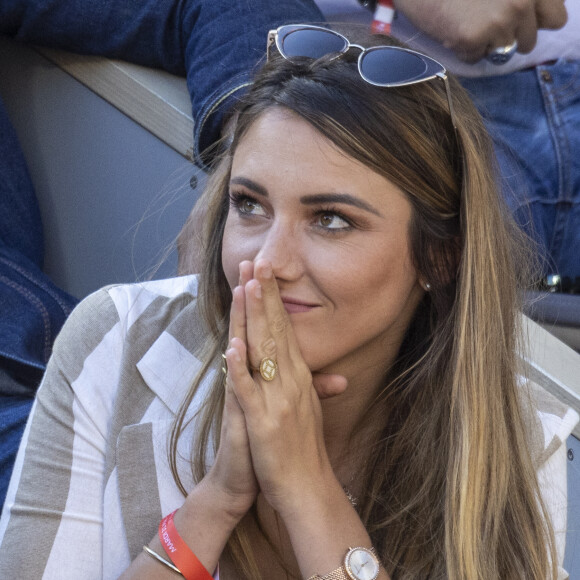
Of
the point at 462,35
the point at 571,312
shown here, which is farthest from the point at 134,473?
the point at 462,35

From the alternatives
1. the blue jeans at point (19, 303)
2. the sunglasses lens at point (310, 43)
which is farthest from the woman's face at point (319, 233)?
the blue jeans at point (19, 303)

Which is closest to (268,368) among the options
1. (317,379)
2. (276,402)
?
(276,402)

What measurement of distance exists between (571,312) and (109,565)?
3.96 ft

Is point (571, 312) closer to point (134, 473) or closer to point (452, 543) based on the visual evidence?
point (452, 543)

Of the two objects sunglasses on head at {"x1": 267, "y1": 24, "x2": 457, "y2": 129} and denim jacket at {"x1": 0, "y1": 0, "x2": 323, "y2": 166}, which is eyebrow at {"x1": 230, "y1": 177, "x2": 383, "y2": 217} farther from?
denim jacket at {"x1": 0, "y1": 0, "x2": 323, "y2": 166}

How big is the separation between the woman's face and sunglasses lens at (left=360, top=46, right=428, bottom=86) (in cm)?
15

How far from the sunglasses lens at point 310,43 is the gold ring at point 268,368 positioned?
0.61 metres

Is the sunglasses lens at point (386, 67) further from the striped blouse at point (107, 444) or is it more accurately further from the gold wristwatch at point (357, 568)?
the gold wristwatch at point (357, 568)

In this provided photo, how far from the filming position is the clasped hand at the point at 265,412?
1512 mm

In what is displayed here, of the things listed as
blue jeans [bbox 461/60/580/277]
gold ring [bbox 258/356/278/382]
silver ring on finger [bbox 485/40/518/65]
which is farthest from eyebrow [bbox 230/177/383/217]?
silver ring on finger [bbox 485/40/518/65]

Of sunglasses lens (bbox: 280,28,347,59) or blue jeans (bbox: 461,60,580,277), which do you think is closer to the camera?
sunglasses lens (bbox: 280,28,347,59)

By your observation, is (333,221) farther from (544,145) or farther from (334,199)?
(544,145)

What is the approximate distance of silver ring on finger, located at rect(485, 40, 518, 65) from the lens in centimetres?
227

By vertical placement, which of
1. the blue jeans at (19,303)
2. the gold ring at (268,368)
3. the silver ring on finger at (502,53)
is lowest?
the blue jeans at (19,303)
